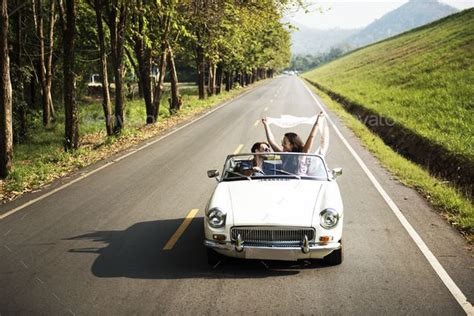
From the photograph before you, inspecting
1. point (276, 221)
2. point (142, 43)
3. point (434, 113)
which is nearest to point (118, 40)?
point (142, 43)

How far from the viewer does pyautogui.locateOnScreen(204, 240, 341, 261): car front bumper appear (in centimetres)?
541

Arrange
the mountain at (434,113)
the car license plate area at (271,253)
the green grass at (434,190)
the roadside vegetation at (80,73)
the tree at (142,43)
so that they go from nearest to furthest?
Answer: 1. the car license plate area at (271,253)
2. the green grass at (434,190)
3. the roadside vegetation at (80,73)
4. the mountain at (434,113)
5. the tree at (142,43)

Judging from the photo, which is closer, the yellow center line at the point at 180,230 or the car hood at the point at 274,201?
the car hood at the point at 274,201

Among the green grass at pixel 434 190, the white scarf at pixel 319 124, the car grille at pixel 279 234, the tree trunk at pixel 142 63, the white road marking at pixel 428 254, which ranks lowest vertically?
the white road marking at pixel 428 254

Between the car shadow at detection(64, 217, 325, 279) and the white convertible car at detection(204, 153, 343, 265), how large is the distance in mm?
273

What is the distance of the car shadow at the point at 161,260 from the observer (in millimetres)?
5691

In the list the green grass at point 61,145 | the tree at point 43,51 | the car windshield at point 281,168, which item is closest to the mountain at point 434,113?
the car windshield at point 281,168

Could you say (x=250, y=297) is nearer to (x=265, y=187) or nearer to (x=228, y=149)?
(x=265, y=187)

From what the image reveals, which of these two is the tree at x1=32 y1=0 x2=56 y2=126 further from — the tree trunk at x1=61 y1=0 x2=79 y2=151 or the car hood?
the car hood

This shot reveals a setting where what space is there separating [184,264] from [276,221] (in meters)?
1.43

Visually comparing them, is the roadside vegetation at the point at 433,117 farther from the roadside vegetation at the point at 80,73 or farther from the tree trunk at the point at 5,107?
the tree trunk at the point at 5,107

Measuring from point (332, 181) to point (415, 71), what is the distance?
91.0 ft

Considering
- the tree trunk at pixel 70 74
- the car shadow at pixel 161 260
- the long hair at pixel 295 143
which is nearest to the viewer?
the car shadow at pixel 161 260

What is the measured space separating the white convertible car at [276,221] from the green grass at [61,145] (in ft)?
19.9
